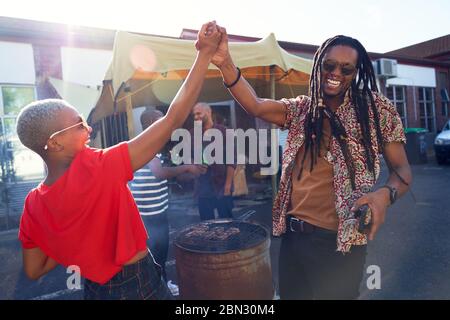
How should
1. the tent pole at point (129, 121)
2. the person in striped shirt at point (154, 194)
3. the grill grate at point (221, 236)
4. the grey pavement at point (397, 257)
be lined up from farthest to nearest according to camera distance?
the tent pole at point (129, 121), the grey pavement at point (397, 257), the person in striped shirt at point (154, 194), the grill grate at point (221, 236)

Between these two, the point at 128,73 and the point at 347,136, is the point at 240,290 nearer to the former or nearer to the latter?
the point at 347,136

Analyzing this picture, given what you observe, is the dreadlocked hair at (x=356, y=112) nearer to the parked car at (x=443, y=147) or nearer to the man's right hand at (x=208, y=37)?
the man's right hand at (x=208, y=37)

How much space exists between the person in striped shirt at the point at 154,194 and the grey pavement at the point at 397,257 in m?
0.82

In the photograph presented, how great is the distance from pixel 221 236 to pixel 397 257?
2.90m

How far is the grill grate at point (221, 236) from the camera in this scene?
2420mm

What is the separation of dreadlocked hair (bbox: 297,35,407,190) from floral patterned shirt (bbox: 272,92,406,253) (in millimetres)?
21

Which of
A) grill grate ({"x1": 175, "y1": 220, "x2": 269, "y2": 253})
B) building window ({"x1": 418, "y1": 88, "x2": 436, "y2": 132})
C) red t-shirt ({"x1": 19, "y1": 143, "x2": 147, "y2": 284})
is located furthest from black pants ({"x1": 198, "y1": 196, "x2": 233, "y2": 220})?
building window ({"x1": 418, "y1": 88, "x2": 436, "y2": 132})

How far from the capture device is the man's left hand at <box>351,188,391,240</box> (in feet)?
4.89

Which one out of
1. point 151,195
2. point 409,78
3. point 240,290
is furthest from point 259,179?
point 409,78

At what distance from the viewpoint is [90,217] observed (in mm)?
1411

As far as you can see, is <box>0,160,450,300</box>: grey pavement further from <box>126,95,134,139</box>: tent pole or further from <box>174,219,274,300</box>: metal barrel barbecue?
<box>126,95,134,139</box>: tent pole

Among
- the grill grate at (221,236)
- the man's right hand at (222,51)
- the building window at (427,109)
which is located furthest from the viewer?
the building window at (427,109)

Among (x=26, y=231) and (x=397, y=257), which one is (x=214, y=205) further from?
(x=26, y=231)

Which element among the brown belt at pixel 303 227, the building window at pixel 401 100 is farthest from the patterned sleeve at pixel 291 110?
the building window at pixel 401 100
